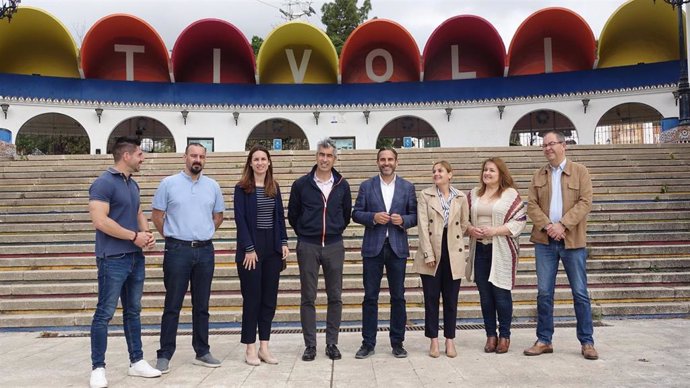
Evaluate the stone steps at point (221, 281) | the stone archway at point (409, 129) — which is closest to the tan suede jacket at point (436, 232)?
the stone steps at point (221, 281)

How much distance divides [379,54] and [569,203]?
1784 centimetres

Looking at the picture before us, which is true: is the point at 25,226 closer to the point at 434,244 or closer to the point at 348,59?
the point at 434,244

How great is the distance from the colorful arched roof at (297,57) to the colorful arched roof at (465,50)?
4030 mm

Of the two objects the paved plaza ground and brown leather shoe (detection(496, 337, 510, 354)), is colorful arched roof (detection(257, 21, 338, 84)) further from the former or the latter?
brown leather shoe (detection(496, 337, 510, 354))

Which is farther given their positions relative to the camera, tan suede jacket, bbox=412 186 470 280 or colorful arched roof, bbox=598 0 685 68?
colorful arched roof, bbox=598 0 685 68

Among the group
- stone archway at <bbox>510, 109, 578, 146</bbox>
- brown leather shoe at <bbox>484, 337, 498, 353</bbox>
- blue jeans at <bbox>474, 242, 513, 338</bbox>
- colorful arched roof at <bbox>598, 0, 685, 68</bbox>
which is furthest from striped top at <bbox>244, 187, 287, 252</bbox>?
stone archway at <bbox>510, 109, 578, 146</bbox>

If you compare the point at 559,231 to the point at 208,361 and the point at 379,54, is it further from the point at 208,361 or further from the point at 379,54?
the point at 379,54

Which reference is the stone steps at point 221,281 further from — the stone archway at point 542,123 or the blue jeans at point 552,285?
the stone archway at point 542,123

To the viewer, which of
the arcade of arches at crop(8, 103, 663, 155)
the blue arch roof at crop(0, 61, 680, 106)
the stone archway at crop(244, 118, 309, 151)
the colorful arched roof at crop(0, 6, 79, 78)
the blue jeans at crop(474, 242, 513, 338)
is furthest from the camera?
the stone archway at crop(244, 118, 309, 151)

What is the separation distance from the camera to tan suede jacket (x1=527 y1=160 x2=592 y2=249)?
455 cm

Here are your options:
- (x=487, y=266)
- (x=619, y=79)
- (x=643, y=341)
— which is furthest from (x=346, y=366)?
(x=619, y=79)

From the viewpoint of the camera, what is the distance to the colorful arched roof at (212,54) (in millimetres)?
19969

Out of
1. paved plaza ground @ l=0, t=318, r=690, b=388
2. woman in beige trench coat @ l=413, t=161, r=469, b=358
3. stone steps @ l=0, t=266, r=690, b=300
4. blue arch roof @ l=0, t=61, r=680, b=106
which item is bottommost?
paved plaza ground @ l=0, t=318, r=690, b=388

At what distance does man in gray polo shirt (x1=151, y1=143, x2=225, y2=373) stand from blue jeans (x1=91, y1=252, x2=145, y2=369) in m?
0.24
